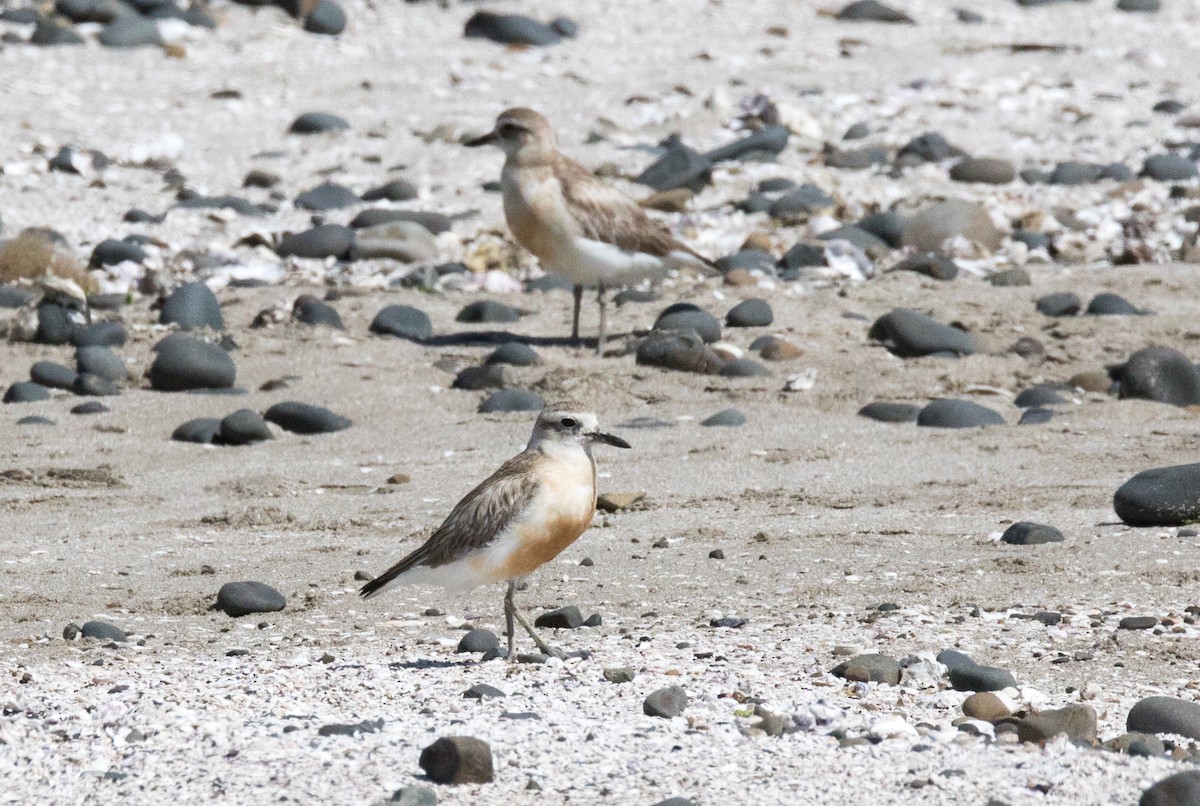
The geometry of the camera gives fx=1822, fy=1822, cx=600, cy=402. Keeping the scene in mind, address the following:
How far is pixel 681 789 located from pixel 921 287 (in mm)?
7432

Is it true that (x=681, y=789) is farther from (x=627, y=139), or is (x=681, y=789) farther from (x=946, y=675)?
(x=627, y=139)

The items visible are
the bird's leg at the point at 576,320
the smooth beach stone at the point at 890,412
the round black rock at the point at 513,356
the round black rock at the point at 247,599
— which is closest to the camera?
the round black rock at the point at 247,599

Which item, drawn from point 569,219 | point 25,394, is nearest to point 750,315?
point 569,219

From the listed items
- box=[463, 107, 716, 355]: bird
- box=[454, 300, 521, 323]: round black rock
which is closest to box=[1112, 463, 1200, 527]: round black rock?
box=[463, 107, 716, 355]: bird

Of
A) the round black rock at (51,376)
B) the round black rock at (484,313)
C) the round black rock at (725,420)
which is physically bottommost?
the round black rock at (51,376)

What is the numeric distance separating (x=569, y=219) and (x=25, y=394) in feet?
10.0

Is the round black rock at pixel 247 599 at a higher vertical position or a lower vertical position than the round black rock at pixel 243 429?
higher

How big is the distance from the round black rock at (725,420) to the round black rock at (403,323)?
2.13m

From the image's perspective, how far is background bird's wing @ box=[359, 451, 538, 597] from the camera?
17.3 ft

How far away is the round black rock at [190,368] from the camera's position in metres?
9.20

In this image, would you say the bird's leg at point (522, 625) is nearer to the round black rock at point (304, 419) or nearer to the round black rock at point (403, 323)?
the round black rock at point (304, 419)

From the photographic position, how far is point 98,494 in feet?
25.6

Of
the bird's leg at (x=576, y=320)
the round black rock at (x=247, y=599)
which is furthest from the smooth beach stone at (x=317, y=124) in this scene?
the round black rock at (x=247, y=599)

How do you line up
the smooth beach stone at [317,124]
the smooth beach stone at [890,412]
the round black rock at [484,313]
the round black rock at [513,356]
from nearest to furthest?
the smooth beach stone at [890,412] → the round black rock at [513,356] → the round black rock at [484,313] → the smooth beach stone at [317,124]
